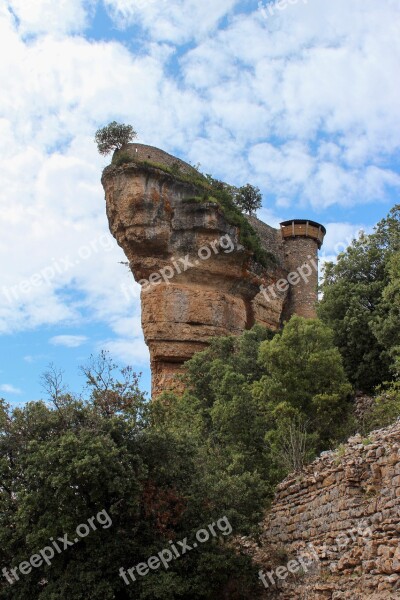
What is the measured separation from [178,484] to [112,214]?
16.0 m

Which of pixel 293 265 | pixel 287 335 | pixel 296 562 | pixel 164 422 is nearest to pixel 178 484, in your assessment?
pixel 164 422

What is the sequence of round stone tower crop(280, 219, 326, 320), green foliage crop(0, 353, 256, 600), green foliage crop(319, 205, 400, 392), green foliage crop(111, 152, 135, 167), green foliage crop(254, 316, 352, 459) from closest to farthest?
green foliage crop(0, 353, 256, 600)
green foliage crop(254, 316, 352, 459)
green foliage crop(319, 205, 400, 392)
green foliage crop(111, 152, 135, 167)
round stone tower crop(280, 219, 326, 320)

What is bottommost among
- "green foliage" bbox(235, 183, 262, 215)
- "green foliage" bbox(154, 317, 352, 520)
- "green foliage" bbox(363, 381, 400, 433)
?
"green foliage" bbox(363, 381, 400, 433)

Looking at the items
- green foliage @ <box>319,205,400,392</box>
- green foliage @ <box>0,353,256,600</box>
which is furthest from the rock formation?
green foliage @ <box>0,353,256,600</box>

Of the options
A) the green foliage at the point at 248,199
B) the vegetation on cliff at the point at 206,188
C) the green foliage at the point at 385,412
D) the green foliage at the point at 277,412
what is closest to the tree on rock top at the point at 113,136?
the vegetation on cliff at the point at 206,188

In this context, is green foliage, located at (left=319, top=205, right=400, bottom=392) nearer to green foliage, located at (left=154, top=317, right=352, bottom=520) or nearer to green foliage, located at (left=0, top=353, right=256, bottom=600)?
green foliage, located at (left=154, top=317, right=352, bottom=520)

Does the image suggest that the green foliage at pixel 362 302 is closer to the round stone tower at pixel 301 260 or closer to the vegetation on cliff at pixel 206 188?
the vegetation on cliff at pixel 206 188

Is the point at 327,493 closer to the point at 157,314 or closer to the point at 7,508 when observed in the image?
the point at 7,508

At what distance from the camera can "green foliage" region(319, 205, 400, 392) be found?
63.9ft

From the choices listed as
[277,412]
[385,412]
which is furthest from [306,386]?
[385,412]

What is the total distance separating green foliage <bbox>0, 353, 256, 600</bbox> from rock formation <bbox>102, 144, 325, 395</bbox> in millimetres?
13002

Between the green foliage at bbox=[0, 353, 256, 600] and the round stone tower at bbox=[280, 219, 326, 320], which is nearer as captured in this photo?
the green foliage at bbox=[0, 353, 256, 600]

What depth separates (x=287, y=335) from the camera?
15961mm

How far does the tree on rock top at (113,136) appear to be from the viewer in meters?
26.5
